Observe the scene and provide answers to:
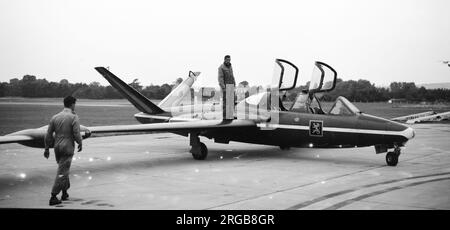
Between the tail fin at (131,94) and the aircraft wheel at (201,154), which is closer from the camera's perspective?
the aircraft wheel at (201,154)

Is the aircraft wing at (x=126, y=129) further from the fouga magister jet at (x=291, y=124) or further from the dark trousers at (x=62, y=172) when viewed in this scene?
the dark trousers at (x=62, y=172)

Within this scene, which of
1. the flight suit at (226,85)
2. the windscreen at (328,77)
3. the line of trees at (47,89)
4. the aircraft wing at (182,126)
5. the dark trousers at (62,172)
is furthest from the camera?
the line of trees at (47,89)

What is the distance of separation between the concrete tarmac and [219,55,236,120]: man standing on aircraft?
4.44ft

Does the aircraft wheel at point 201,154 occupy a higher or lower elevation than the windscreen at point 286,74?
lower

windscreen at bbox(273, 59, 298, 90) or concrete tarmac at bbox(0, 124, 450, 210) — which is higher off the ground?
windscreen at bbox(273, 59, 298, 90)

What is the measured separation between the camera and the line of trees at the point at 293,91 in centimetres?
1861

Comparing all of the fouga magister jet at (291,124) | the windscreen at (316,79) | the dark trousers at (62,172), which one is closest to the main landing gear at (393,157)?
the fouga magister jet at (291,124)

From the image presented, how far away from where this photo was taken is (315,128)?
431 inches

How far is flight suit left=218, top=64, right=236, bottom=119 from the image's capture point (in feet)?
39.0

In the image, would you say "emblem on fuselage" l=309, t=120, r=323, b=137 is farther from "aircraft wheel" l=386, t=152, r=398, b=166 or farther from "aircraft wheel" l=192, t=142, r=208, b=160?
"aircraft wheel" l=192, t=142, r=208, b=160

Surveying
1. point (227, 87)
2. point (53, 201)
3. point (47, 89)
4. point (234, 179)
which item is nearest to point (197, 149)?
point (227, 87)

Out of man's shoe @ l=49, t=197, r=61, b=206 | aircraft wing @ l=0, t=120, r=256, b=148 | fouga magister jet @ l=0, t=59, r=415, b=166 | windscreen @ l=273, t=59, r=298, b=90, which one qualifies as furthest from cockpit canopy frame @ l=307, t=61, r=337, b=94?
man's shoe @ l=49, t=197, r=61, b=206

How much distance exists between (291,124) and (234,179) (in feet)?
11.2
